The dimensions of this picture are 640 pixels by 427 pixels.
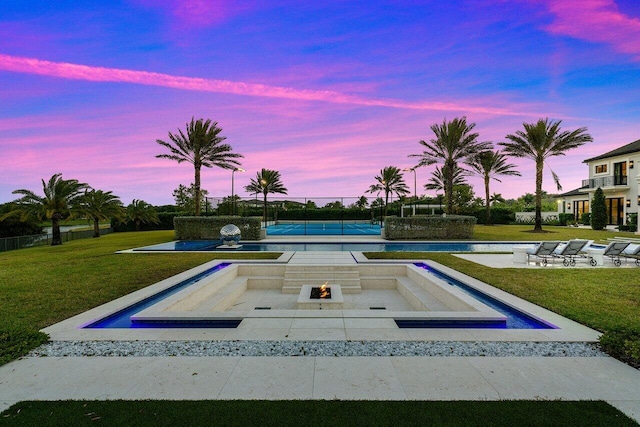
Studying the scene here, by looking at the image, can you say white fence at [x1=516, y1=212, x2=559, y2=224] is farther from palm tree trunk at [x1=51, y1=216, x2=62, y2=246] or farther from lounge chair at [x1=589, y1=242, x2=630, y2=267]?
palm tree trunk at [x1=51, y1=216, x2=62, y2=246]

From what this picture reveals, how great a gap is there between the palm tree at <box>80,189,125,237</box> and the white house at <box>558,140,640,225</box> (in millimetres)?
44980

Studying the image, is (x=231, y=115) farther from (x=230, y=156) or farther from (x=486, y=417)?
(x=486, y=417)

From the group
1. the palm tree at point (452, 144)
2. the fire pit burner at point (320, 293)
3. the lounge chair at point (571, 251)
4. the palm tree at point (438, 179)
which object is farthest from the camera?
the palm tree at point (438, 179)

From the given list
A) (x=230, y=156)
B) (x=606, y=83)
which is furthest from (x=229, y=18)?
(x=606, y=83)

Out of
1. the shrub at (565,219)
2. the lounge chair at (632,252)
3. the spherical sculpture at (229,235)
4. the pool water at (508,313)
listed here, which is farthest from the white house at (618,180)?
the spherical sculpture at (229,235)

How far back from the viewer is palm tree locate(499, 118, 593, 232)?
24.4m

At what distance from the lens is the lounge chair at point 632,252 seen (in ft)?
35.7

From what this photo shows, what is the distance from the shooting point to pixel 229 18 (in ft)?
47.1

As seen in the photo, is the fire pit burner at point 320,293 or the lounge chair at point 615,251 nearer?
the fire pit burner at point 320,293

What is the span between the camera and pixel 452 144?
24.0 metres

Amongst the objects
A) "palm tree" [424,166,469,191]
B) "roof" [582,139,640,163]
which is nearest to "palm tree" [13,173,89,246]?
"palm tree" [424,166,469,191]

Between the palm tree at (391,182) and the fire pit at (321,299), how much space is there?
31379 mm

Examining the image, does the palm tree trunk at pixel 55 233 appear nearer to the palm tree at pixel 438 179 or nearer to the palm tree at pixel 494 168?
the palm tree at pixel 438 179

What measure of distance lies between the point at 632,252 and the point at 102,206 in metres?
33.6
